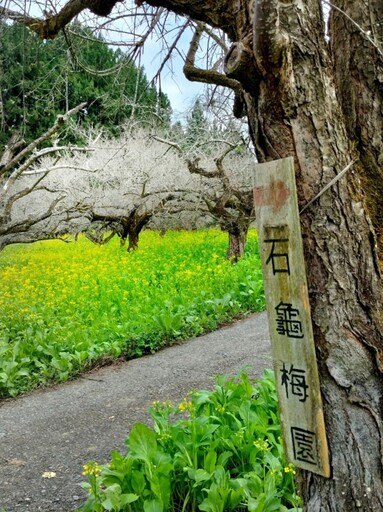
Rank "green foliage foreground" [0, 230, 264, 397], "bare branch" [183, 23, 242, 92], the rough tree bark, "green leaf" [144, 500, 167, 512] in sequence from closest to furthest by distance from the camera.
Answer: the rough tree bark < "green leaf" [144, 500, 167, 512] < "bare branch" [183, 23, 242, 92] < "green foliage foreground" [0, 230, 264, 397]

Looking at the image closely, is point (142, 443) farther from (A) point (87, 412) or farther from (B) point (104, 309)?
(B) point (104, 309)

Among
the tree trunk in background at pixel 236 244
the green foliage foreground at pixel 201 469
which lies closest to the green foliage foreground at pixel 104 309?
the tree trunk in background at pixel 236 244

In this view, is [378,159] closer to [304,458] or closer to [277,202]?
[277,202]

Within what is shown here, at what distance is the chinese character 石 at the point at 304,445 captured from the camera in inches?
69.9

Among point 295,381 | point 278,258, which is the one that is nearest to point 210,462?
point 295,381

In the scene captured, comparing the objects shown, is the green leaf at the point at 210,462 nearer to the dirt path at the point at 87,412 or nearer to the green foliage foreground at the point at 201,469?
the green foliage foreground at the point at 201,469

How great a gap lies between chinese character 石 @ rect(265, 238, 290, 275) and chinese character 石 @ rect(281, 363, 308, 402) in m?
0.35

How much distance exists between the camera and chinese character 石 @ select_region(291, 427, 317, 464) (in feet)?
5.83

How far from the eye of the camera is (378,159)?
1970 mm

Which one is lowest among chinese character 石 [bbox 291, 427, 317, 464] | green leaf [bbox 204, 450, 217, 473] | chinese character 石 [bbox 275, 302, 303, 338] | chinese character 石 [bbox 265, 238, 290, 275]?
green leaf [bbox 204, 450, 217, 473]

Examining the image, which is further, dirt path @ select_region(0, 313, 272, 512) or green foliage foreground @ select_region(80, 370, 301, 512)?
dirt path @ select_region(0, 313, 272, 512)

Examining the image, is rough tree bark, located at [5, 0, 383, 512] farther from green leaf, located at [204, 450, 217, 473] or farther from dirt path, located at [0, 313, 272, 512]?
dirt path, located at [0, 313, 272, 512]

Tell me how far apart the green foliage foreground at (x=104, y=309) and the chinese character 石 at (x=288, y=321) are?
406cm

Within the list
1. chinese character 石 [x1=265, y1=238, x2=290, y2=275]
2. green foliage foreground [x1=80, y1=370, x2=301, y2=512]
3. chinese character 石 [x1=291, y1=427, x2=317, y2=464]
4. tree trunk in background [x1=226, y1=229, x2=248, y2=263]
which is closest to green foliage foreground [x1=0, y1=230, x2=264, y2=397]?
tree trunk in background [x1=226, y1=229, x2=248, y2=263]
